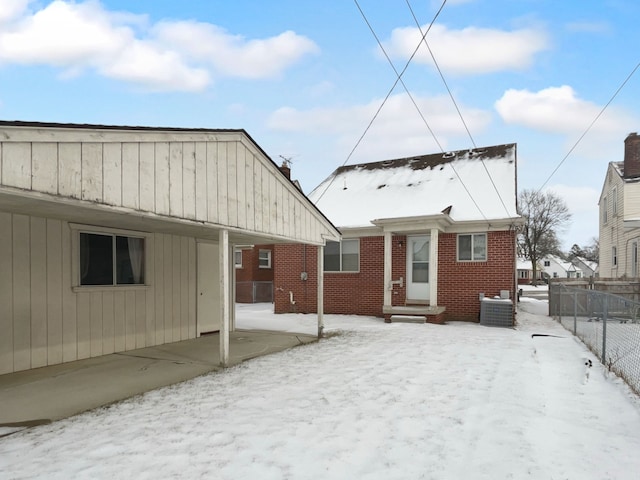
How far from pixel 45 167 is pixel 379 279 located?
1144cm

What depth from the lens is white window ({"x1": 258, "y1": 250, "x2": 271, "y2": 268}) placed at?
24.3m

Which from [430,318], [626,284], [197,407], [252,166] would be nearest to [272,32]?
[252,166]

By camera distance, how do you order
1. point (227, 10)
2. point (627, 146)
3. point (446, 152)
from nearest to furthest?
point (227, 10), point (446, 152), point (627, 146)

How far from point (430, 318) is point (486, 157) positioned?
706 centimetres

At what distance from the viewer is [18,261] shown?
21.1ft

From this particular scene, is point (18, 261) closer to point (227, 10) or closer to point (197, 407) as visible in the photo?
point (197, 407)

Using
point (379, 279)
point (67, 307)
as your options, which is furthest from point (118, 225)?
point (379, 279)

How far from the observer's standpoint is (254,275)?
2372 centimetres

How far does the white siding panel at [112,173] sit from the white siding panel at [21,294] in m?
2.63

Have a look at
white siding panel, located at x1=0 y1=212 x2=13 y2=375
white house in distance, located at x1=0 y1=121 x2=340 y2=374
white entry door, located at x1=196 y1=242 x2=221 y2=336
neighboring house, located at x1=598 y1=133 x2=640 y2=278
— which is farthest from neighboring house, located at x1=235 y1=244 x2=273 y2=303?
neighboring house, located at x1=598 y1=133 x2=640 y2=278

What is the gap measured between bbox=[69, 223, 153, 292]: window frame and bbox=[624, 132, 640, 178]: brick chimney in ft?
77.8

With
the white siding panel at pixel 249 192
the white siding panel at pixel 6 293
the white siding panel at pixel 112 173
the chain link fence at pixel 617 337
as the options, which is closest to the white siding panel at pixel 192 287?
the white siding panel at pixel 249 192

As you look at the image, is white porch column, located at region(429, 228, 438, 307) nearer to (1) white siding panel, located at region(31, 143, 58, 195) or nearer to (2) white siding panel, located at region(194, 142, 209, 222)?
(2) white siding panel, located at region(194, 142, 209, 222)

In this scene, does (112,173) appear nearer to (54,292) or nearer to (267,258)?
(54,292)
